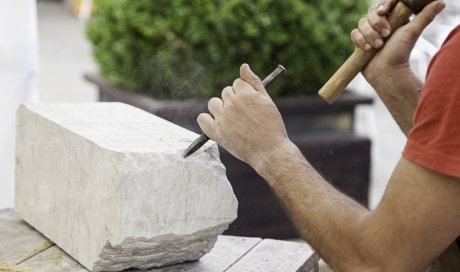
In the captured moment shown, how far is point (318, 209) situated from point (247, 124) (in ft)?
0.85

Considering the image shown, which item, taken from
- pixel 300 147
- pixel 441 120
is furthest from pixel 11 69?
pixel 441 120

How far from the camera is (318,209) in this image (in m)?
2.00

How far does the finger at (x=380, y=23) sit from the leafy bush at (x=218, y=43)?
6.70 feet

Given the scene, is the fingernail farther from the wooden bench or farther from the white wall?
the white wall

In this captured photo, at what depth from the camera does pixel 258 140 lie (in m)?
2.06

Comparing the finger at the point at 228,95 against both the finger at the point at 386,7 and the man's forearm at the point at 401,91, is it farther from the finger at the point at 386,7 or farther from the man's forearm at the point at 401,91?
the man's forearm at the point at 401,91

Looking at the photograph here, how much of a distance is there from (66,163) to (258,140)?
55 centimetres

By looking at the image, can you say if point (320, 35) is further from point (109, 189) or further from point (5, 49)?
point (109, 189)

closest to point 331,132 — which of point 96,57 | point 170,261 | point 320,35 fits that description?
point 320,35

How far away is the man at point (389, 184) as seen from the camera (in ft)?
5.96

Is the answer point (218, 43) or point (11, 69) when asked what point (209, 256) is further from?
point (218, 43)

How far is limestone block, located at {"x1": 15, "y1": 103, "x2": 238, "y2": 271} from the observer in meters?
2.10

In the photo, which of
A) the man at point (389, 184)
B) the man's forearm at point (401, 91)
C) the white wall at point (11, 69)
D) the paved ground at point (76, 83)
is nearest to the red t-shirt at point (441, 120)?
the man at point (389, 184)

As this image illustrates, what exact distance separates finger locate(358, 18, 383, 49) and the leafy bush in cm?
203
